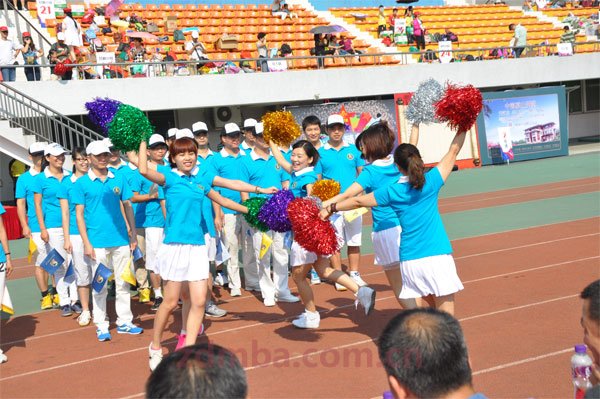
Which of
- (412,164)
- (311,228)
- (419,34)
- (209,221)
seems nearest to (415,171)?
(412,164)

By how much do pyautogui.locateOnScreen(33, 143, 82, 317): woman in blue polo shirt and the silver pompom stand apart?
4.07m

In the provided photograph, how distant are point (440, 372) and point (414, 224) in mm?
3252

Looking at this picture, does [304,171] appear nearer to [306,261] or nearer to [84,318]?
[306,261]

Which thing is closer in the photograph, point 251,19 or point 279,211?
point 279,211

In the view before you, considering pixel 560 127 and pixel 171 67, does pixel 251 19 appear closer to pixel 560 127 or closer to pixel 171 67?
pixel 171 67

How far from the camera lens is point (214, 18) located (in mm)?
24969

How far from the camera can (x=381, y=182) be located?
6395mm

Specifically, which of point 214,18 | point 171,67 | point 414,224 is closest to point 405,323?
point 414,224

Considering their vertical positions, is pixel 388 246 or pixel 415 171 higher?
pixel 415 171

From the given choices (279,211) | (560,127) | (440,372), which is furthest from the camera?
(560,127)

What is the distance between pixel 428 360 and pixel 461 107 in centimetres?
372

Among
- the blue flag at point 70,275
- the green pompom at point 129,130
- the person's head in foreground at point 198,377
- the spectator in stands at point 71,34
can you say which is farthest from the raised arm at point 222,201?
the spectator in stands at point 71,34

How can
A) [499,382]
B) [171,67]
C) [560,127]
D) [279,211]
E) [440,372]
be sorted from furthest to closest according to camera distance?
[560,127], [171,67], [279,211], [499,382], [440,372]

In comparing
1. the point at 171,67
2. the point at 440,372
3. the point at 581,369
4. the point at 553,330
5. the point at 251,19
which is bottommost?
the point at 553,330
